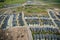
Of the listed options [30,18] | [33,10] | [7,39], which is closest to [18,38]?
[7,39]

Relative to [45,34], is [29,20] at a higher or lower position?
higher

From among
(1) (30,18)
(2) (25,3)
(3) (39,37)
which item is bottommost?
(3) (39,37)

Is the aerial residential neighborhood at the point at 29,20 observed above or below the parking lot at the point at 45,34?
above

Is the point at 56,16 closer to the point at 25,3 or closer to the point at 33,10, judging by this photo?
the point at 33,10

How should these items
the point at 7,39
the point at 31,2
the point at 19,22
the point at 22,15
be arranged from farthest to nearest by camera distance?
1. the point at 31,2
2. the point at 22,15
3. the point at 19,22
4. the point at 7,39

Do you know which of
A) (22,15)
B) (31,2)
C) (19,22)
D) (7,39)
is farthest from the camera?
(31,2)

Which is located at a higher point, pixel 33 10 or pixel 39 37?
pixel 33 10

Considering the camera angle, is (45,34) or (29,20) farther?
(29,20)

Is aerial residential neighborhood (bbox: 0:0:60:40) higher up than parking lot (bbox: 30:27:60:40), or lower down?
higher up
